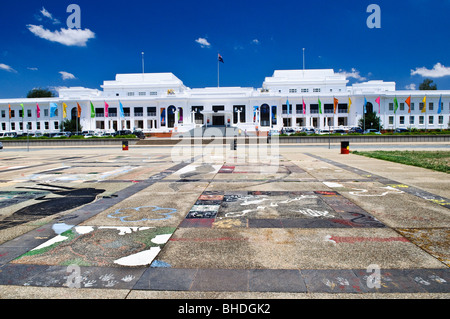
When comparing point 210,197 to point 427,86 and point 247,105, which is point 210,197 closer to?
point 247,105

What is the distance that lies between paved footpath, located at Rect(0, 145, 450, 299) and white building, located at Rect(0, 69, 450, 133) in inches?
2322

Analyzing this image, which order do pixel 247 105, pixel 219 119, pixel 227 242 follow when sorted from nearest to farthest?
pixel 227 242 → pixel 247 105 → pixel 219 119

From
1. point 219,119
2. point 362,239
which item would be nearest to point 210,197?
point 362,239

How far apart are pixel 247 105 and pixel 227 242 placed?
71.5 metres

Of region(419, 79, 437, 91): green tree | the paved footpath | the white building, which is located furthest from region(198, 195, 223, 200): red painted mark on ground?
region(419, 79, 437, 91): green tree

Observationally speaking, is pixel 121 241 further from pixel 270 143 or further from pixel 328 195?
pixel 270 143

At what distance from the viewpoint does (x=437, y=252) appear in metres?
4.17

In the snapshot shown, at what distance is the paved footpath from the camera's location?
130 inches

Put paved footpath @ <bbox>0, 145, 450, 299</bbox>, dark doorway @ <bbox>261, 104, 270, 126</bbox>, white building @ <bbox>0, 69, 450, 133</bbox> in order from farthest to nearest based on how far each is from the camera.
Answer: dark doorway @ <bbox>261, 104, 270, 126</bbox> → white building @ <bbox>0, 69, 450, 133</bbox> → paved footpath @ <bbox>0, 145, 450, 299</bbox>

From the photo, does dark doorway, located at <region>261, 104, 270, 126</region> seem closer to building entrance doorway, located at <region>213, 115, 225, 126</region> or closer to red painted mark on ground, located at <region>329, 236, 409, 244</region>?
building entrance doorway, located at <region>213, 115, 225, 126</region>

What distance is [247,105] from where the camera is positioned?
7438 centimetres

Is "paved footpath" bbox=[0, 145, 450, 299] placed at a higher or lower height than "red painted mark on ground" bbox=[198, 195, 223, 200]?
lower

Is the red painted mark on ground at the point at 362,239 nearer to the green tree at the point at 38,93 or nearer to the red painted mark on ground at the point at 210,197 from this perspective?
the red painted mark on ground at the point at 210,197
